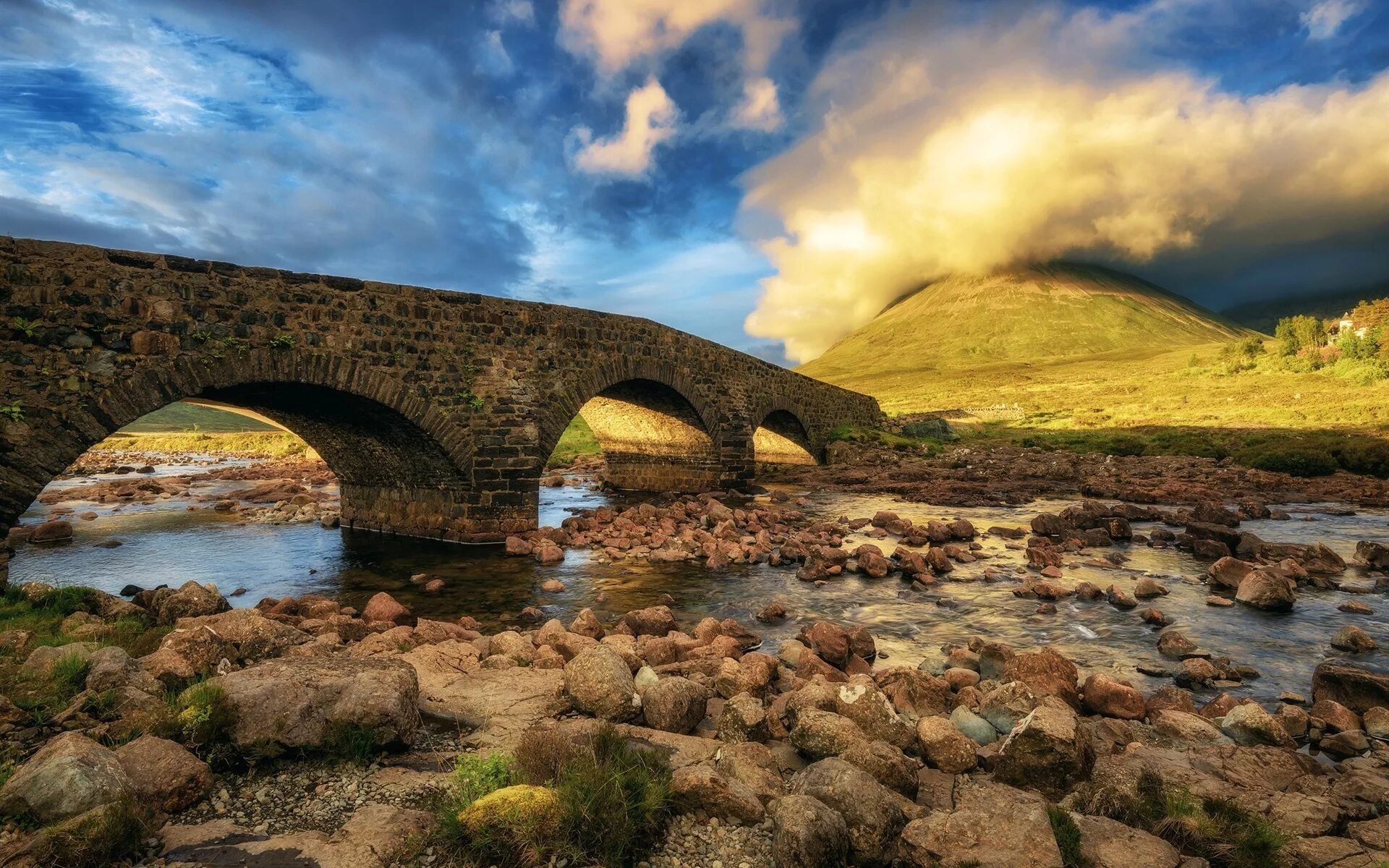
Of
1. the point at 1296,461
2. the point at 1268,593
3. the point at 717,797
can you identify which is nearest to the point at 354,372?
the point at 717,797

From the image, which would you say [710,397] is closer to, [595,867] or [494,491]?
[494,491]

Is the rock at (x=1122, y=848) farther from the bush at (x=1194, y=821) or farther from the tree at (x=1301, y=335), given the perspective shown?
the tree at (x=1301, y=335)

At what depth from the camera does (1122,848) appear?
10.6 ft

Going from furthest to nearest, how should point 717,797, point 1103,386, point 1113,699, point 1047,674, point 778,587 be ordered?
1. point 1103,386
2. point 778,587
3. point 1047,674
4. point 1113,699
5. point 717,797

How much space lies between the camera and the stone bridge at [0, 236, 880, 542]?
884 centimetres

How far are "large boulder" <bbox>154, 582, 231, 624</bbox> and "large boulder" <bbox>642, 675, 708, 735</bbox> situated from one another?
5.68 metres

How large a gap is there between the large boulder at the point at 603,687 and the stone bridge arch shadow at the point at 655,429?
11.9 meters

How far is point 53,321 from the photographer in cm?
889

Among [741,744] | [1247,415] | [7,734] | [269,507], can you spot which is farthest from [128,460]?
[1247,415]

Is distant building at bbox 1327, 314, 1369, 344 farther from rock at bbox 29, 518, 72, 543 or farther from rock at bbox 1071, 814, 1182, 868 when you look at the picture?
rock at bbox 29, 518, 72, 543

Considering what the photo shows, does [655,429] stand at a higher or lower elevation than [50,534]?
higher

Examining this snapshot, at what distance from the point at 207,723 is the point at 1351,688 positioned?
876cm

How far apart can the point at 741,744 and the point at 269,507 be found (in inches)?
815

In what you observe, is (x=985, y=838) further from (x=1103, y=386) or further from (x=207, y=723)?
(x=1103, y=386)
